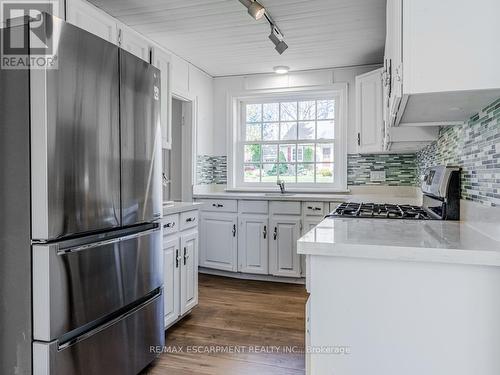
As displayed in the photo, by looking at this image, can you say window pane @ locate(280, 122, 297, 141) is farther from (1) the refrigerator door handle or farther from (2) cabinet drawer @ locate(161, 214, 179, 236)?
(1) the refrigerator door handle

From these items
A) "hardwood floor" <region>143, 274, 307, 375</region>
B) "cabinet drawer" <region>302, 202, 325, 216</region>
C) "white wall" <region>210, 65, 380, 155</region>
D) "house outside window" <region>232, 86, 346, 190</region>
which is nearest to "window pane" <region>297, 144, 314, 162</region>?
"house outside window" <region>232, 86, 346, 190</region>

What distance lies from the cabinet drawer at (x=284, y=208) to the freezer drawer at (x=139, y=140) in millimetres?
1732

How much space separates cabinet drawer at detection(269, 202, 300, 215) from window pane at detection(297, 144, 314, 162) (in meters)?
0.81

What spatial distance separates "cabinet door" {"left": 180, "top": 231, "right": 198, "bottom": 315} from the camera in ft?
8.55

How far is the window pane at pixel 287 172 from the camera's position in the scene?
428 centimetres

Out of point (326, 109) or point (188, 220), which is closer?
point (188, 220)

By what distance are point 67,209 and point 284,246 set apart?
8.22 ft

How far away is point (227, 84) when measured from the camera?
173 inches

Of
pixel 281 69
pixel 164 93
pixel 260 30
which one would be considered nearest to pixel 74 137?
pixel 164 93

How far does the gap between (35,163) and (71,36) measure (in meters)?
0.54

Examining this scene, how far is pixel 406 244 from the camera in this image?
1.12m

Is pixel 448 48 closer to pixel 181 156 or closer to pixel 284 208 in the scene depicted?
pixel 284 208

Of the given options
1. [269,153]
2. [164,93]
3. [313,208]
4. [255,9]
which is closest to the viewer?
[255,9]

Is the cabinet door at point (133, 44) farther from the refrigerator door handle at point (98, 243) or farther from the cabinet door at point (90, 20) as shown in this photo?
the refrigerator door handle at point (98, 243)
